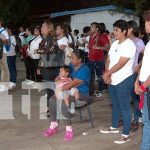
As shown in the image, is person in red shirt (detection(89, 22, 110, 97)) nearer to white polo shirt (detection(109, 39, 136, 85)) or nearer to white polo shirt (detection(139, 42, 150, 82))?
white polo shirt (detection(109, 39, 136, 85))

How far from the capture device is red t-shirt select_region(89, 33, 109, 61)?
34.5 ft

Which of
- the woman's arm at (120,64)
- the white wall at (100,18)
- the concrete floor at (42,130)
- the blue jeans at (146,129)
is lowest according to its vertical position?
the concrete floor at (42,130)

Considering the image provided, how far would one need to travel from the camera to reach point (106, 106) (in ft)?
30.5

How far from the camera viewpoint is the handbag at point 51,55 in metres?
7.75

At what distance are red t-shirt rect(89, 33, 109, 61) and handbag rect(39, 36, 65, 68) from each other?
2.83 m

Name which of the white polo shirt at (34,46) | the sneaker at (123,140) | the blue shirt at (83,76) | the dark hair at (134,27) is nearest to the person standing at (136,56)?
the dark hair at (134,27)

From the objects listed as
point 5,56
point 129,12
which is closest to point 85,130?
point 5,56

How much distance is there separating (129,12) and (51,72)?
1353 centimetres

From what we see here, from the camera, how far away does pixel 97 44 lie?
10.5 meters

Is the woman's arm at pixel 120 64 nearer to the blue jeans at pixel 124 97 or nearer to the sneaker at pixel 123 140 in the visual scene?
the blue jeans at pixel 124 97

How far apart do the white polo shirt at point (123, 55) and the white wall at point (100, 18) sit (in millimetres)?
13634

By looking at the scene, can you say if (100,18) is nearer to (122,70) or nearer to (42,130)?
(42,130)

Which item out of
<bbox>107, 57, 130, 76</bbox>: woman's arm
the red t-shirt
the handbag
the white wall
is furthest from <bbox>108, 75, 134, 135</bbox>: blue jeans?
the white wall

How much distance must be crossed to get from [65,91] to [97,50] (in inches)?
148
